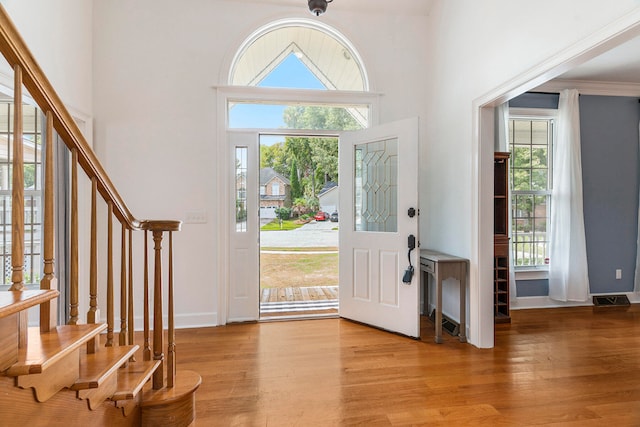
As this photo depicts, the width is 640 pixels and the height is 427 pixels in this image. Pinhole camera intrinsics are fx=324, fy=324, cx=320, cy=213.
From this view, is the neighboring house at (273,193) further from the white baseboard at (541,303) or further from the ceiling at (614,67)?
the ceiling at (614,67)

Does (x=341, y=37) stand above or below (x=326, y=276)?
above

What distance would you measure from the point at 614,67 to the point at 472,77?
2.07 m

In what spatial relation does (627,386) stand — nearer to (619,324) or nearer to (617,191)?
(619,324)

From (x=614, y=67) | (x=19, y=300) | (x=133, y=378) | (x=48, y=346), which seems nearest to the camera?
(x=19, y=300)

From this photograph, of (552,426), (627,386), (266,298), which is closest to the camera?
(552,426)

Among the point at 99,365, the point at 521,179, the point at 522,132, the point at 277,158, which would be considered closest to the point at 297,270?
the point at 277,158

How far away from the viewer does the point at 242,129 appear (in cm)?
361

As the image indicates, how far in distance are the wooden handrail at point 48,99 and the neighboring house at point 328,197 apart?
20.8ft

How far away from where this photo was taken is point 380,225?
3.44 metres

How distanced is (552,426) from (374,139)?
2.68 m

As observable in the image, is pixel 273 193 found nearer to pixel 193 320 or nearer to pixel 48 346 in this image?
pixel 193 320

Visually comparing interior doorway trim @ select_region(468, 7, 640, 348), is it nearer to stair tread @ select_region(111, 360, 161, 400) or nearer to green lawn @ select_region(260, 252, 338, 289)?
stair tread @ select_region(111, 360, 161, 400)

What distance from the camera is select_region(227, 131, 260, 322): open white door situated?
3.60 m

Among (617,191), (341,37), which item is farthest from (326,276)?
(617,191)
